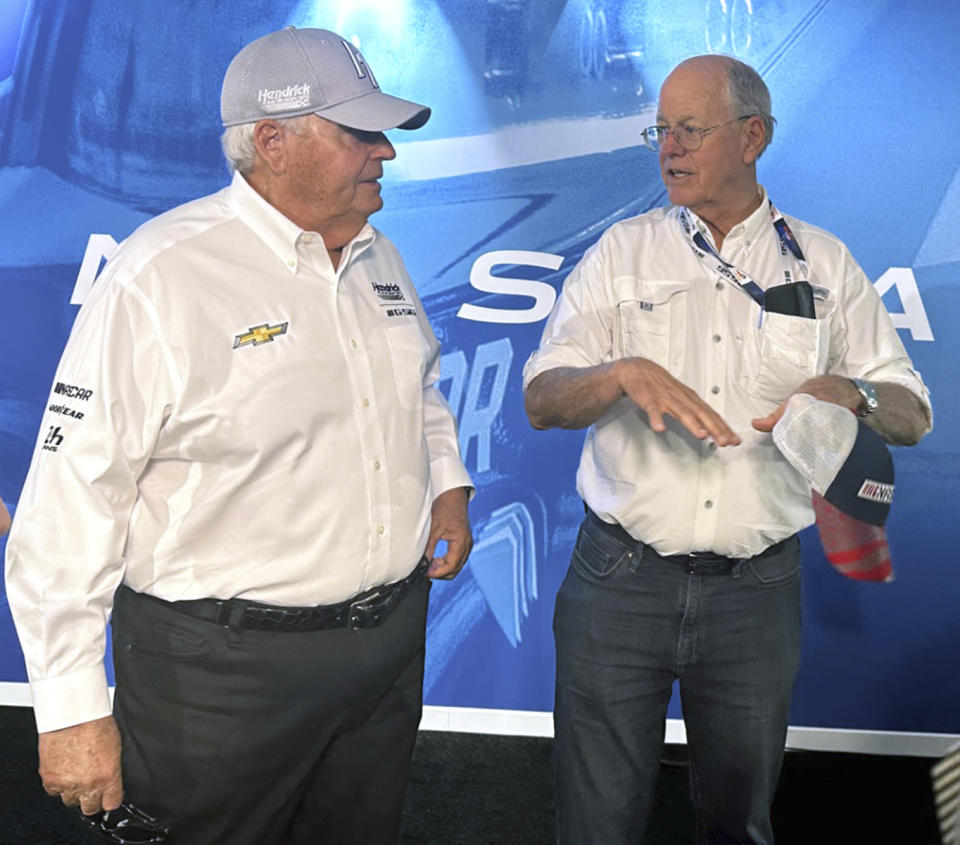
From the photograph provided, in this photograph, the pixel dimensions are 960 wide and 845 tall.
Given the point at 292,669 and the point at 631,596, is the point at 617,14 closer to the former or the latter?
the point at 631,596

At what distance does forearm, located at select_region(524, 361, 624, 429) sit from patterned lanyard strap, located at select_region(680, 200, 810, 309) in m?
0.39

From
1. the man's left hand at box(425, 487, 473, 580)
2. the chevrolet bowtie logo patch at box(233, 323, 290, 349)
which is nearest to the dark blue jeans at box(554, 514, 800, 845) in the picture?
Answer: the man's left hand at box(425, 487, 473, 580)

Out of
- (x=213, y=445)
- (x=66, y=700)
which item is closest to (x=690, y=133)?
(x=213, y=445)

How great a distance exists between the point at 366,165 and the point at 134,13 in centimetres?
209

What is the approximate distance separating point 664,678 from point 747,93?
124 cm

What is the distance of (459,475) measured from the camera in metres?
2.34

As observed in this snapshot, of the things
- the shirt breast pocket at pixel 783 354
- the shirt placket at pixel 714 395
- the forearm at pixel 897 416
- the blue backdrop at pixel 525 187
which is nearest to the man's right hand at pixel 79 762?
the shirt placket at pixel 714 395

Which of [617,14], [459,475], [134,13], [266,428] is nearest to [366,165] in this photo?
[266,428]

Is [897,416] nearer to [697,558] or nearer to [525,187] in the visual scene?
[697,558]

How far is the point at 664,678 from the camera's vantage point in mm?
2291

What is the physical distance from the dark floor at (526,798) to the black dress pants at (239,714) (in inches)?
51.5

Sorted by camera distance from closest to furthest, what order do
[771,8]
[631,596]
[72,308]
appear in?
1. [631,596]
2. [771,8]
3. [72,308]

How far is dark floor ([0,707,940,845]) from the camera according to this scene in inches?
126

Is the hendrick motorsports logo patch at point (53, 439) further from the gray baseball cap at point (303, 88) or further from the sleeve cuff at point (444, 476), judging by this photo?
the sleeve cuff at point (444, 476)
